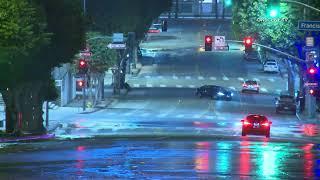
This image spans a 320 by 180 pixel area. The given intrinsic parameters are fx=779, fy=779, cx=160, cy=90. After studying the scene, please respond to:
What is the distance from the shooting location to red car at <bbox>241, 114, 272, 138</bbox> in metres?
45.3

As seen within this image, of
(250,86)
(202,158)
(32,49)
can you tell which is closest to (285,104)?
(250,86)

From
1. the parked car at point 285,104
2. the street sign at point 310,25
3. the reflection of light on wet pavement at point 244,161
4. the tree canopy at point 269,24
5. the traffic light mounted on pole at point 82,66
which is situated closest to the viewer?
the reflection of light on wet pavement at point 244,161

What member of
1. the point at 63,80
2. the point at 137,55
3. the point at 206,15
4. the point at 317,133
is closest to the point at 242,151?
the point at 317,133

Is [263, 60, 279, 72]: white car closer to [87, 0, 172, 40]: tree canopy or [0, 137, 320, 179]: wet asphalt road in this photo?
[87, 0, 172, 40]: tree canopy

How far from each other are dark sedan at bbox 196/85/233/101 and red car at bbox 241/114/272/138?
3505 centimetres

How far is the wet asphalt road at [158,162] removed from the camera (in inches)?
766

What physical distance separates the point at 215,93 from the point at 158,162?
5956 cm

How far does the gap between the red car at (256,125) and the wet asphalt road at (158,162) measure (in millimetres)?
13599

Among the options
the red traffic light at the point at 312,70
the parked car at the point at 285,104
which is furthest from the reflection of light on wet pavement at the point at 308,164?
the parked car at the point at 285,104

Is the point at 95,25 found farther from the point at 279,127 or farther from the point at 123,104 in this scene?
the point at 279,127

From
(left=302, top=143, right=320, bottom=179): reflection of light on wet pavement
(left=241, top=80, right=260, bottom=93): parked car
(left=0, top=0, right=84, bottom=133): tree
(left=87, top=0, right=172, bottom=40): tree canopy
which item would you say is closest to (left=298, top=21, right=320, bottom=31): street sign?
(left=302, top=143, right=320, bottom=179): reflection of light on wet pavement

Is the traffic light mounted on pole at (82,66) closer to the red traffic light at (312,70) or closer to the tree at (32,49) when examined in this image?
the tree at (32,49)

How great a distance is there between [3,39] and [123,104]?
44369mm

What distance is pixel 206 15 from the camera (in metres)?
181
